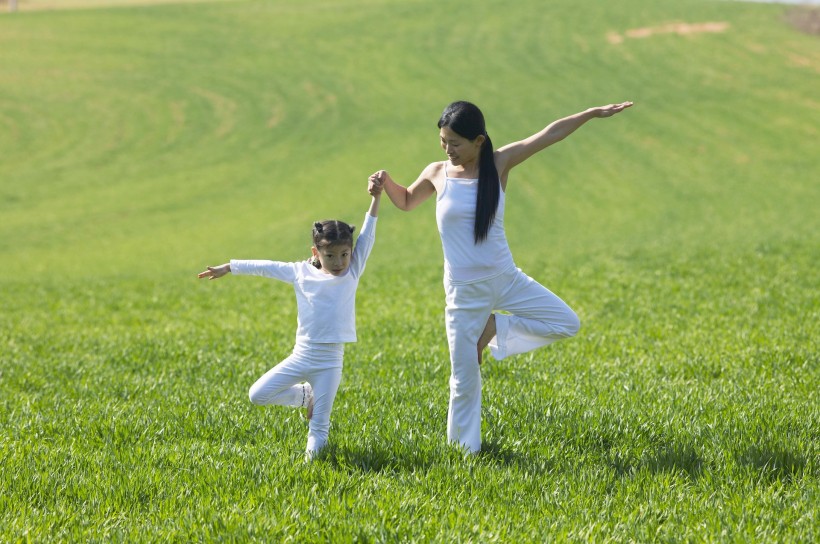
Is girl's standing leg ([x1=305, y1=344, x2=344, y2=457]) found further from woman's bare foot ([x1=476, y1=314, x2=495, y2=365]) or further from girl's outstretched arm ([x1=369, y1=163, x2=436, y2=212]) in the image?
girl's outstretched arm ([x1=369, y1=163, x2=436, y2=212])

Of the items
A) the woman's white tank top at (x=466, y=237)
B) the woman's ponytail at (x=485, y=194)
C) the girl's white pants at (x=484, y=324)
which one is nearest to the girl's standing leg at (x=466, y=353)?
the girl's white pants at (x=484, y=324)

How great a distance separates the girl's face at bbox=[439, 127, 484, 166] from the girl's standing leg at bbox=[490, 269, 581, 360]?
92 centimetres

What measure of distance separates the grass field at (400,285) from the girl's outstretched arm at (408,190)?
5.87 ft

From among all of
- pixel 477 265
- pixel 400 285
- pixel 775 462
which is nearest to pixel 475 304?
pixel 477 265

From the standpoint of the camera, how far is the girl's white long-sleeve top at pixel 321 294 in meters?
6.07

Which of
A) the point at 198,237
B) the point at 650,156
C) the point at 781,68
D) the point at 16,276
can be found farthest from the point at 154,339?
the point at 781,68

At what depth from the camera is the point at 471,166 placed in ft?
20.0

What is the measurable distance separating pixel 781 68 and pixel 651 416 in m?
49.3

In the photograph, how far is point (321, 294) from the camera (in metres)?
6.07

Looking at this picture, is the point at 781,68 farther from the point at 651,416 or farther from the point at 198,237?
the point at 651,416

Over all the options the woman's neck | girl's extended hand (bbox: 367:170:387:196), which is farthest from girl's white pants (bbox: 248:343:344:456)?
the woman's neck

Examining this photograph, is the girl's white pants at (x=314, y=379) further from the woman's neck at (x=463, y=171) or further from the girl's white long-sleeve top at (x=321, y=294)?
the woman's neck at (x=463, y=171)

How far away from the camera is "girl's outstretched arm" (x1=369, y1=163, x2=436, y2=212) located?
249 inches

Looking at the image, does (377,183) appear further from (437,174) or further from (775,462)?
(775,462)
